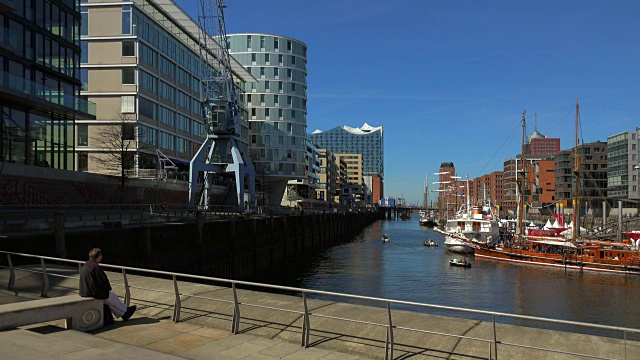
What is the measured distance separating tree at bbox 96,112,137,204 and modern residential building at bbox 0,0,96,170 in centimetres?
477

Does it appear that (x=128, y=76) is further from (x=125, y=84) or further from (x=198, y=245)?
(x=198, y=245)

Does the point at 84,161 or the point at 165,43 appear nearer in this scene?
the point at 84,161

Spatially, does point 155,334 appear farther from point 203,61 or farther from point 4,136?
point 203,61

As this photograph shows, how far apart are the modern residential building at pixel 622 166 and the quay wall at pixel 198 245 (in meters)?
78.1

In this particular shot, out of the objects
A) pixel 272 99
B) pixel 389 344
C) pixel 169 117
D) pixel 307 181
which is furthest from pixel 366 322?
pixel 307 181

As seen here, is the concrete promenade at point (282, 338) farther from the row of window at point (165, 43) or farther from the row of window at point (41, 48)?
the row of window at point (165, 43)

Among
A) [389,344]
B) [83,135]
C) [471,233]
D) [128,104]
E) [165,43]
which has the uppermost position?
[165,43]

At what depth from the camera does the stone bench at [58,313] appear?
9383 mm

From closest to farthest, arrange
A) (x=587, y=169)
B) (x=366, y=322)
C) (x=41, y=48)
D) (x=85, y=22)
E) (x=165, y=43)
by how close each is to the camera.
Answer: (x=366, y=322) < (x=41, y=48) < (x=85, y=22) < (x=165, y=43) < (x=587, y=169)

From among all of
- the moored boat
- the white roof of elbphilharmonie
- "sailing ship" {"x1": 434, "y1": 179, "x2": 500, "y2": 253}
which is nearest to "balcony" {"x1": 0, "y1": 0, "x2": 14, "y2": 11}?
the white roof of elbphilharmonie

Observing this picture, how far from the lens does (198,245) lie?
35.1m

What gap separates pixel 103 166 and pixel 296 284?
A: 1158 inches

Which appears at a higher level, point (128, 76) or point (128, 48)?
point (128, 48)

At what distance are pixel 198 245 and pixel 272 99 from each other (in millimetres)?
80770
